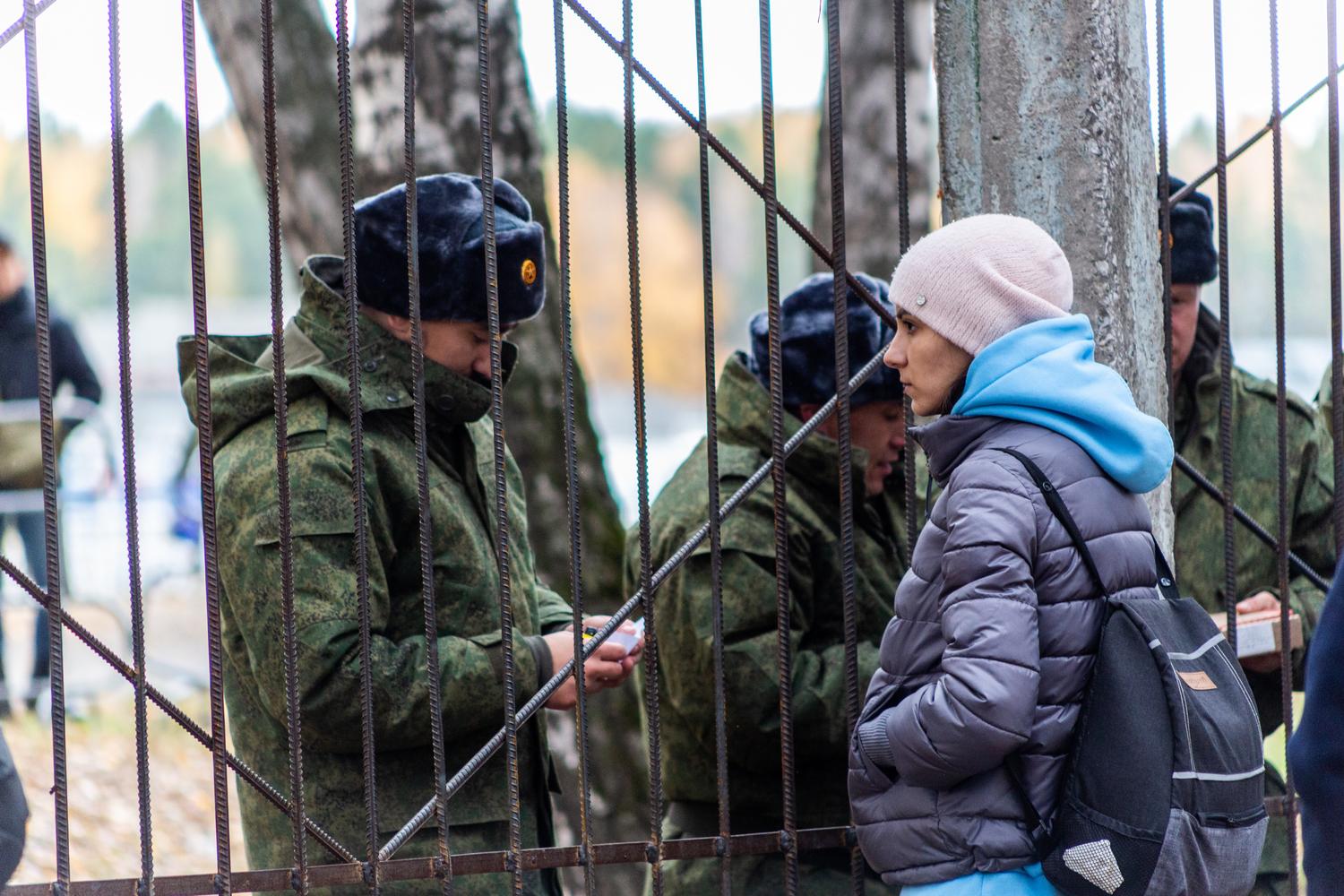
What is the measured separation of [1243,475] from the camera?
3820 millimetres

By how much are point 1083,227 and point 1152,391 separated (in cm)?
33

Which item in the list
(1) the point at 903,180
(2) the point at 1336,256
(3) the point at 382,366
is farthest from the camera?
(2) the point at 1336,256

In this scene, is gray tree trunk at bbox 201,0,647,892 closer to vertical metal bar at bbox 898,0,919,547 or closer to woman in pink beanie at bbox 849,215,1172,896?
vertical metal bar at bbox 898,0,919,547

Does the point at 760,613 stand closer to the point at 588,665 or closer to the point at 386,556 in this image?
the point at 588,665

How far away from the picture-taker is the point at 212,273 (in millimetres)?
30672

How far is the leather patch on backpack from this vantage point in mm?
2229

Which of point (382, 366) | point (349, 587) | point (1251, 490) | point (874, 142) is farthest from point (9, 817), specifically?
point (874, 142)

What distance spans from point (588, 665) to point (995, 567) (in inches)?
34.4

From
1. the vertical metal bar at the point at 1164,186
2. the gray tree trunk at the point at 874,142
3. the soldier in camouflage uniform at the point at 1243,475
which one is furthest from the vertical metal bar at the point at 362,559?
the gray tree trunk at the point at 874,142

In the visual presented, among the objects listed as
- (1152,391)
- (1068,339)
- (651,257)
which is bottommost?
(651,257)

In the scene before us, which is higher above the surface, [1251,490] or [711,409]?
[711,409]

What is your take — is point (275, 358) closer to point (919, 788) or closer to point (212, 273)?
point (919, 788)

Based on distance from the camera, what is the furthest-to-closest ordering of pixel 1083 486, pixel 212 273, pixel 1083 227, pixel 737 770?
pixel 212 273 → pixel 737 770 → pixel 1083 227 → pixel 1083 486

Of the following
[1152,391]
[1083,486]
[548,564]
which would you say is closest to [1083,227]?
[1152,391]
